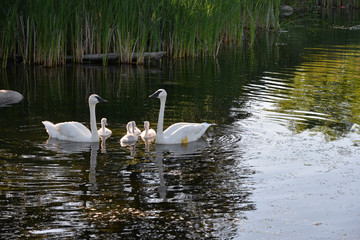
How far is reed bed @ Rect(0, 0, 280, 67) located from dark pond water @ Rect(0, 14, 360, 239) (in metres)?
1.47

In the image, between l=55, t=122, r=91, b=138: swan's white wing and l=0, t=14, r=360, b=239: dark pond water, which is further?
l=55, t=122, r=91, b=138: swan's white wing

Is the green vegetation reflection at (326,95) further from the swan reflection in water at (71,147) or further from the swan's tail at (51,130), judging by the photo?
the swan's tail at (51,130)

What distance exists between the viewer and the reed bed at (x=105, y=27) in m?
17.4

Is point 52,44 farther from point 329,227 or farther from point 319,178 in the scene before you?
point 329,227

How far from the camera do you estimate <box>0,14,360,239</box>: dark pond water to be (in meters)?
6.66

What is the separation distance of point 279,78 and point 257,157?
865cm

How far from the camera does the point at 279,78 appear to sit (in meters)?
17.6

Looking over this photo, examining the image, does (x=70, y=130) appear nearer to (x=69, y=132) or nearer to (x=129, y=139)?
(x=69, y=132)

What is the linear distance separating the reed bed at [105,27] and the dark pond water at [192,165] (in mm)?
1471

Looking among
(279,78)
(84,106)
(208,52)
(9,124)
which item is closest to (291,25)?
(208,52)

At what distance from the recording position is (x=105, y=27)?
18.5 meters

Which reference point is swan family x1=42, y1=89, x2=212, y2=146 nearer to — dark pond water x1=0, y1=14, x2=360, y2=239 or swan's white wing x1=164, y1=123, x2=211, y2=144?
swan's white wing x1=164, y1=123, x2=211, y2=144

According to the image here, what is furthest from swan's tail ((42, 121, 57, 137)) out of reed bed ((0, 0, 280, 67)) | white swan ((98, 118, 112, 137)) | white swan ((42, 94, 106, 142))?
reed bed ((0, 0, 280, 67))

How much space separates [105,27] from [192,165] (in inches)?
409
